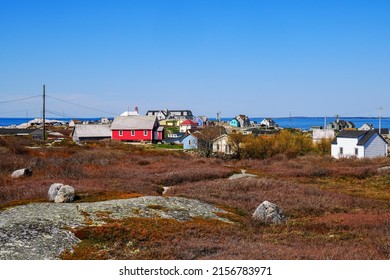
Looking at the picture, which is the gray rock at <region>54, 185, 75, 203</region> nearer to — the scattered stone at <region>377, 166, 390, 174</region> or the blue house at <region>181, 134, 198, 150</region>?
the scattered stone at <region>377, 166, 390, 174</region>

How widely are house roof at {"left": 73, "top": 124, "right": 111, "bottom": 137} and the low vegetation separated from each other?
43.8 metres

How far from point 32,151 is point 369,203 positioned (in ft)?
133

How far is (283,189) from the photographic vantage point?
3153cm

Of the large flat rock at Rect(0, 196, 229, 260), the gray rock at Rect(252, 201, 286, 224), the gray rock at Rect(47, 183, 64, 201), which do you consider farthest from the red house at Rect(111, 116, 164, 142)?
the gray rock at Rect(252, 201, 286, 224)

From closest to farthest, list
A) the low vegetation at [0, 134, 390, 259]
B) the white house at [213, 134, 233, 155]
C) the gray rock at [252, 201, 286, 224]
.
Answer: the low vegetation at [0, 134, 390, 259]
the gray rock at [252, 201, 286, 224]
the white house at [213, 134, 233, 155]

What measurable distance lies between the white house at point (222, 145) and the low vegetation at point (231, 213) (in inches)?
848

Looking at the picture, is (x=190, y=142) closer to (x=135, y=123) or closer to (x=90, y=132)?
(x=135, y=123)

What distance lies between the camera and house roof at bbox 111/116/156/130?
92938 mm

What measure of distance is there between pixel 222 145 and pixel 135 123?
28.2 meters

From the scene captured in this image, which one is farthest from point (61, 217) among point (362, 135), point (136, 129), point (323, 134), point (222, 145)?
point (136, 129)

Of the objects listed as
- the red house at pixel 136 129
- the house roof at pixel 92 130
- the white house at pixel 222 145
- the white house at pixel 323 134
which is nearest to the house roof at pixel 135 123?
the red house at pixel 136 129

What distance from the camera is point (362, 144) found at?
60.2m
